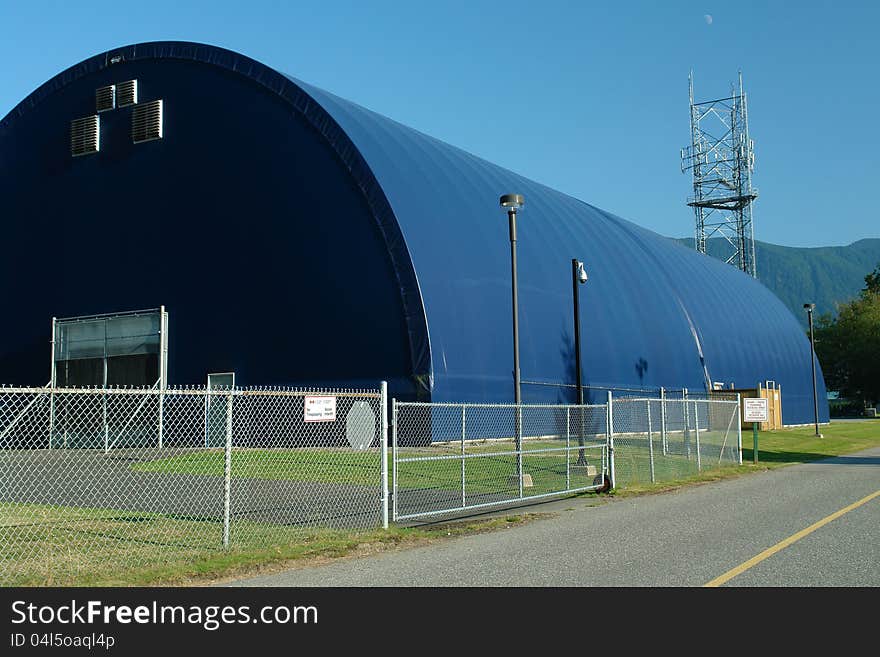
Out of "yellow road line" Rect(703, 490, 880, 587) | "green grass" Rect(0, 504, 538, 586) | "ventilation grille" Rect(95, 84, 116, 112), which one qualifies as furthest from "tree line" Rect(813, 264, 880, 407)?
"green grass" Rect(0, 504, 538, 586)

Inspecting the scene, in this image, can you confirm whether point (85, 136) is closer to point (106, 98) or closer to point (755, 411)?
point (106, 98)

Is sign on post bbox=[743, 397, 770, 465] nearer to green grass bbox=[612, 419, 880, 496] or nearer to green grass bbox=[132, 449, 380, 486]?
green grass bbox=[612, 419, 880, 496]

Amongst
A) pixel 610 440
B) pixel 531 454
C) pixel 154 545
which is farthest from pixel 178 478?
pixel 610 440

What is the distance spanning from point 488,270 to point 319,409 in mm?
19989

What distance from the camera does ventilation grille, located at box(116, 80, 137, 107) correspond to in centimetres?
3525

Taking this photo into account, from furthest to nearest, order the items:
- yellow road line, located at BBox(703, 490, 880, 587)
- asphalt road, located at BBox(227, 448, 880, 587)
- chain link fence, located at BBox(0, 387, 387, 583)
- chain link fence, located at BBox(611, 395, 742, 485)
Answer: chain link fence, located at BBox(611, 395, 742, 485)
chain link fence, located at BBox(0, 387, 387, 583)
asphalt road, located at BBox(227, 448, 880, 587)
yellow road line, located at BBox(703, 490, 880, 587)

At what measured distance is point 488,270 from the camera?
3162cm

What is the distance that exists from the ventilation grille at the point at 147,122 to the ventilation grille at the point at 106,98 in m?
1.42

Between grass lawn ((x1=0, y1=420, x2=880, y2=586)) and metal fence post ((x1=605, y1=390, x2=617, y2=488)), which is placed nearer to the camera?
grass lawn ((x1=0, y1=420, x2=880, y2=586))

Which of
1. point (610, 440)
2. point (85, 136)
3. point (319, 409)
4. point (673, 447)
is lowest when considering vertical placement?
point (673, 447)

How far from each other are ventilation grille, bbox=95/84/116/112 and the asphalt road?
27.6m

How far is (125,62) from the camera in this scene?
35.8 m
